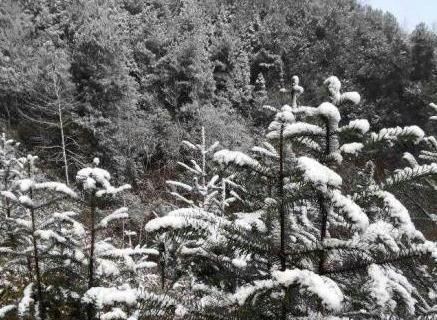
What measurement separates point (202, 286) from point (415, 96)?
23427mm

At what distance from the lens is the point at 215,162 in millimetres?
2102

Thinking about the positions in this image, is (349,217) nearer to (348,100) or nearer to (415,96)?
(348,100)

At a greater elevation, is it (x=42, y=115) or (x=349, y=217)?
(x=42, y=115)

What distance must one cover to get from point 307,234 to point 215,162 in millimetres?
793

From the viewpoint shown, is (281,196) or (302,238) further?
(302,238)

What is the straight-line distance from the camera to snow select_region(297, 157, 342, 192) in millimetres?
1841

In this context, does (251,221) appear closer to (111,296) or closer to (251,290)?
(251,290)

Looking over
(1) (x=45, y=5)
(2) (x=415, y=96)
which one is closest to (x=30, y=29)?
(1) (x=45, y=5)

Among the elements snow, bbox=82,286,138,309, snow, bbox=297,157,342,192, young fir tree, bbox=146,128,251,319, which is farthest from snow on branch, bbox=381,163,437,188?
snow, bbox=82,286,138,309

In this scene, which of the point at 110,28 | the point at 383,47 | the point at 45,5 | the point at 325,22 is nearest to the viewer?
the point at 110,28

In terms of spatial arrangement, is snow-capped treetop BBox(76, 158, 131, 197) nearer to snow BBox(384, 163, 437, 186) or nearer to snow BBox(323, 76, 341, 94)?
snow BBox(323, 76, 341, 94)

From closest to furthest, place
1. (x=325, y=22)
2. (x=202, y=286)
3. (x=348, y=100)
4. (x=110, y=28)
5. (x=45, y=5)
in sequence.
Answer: (x=348, y=100), (x=202, y=286), (x=110, y=28), (x=45, y=5), (x=325, y=22)

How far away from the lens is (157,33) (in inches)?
900

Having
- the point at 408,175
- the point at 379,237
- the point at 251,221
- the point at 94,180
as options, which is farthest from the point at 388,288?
the point at 94,180
